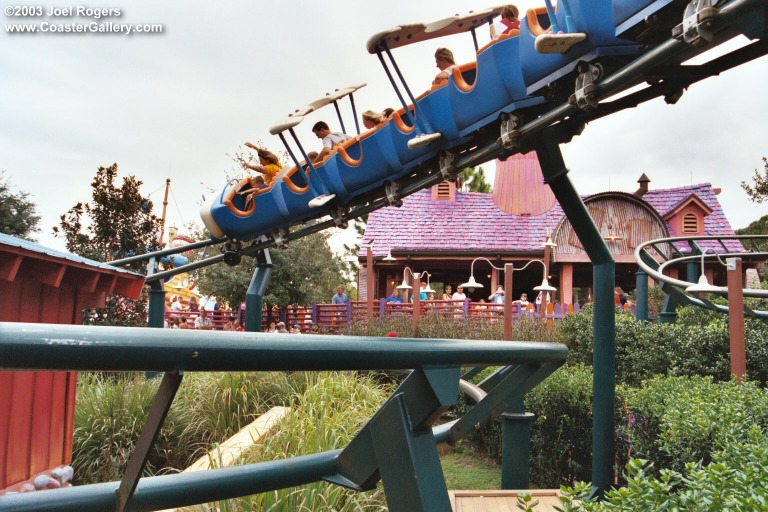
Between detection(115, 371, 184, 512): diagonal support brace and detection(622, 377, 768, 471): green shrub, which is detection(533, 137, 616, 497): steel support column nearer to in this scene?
detection(622, 377, 768, 471): green shrub

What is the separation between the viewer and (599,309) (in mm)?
3383

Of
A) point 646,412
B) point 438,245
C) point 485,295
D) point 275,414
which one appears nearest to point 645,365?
point 646,412

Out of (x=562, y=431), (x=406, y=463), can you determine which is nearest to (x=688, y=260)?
(x=562, y=431)

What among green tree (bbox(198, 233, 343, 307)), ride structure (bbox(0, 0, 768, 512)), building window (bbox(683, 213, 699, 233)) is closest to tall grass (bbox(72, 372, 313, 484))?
ride structure (bbox(0, 0, 768, 512))

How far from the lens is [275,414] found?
523 centimetres

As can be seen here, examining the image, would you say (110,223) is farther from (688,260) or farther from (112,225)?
(688,260)

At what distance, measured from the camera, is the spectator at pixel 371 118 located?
557 centimetres

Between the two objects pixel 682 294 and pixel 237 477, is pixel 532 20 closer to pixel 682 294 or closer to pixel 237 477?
pixel 237 477

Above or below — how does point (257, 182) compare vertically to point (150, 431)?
above

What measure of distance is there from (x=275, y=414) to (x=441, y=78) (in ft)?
10.0

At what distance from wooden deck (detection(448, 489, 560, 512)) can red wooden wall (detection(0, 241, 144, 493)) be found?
2853 millimetres

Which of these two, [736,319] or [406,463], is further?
[736,319]

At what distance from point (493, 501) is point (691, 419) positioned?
97 cm

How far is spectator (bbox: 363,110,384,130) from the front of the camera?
18.3 ft
